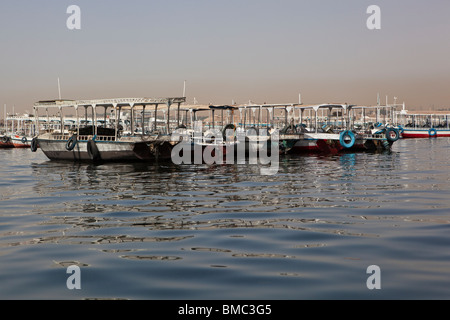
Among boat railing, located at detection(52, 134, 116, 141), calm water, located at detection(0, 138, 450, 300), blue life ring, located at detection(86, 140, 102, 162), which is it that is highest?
boat railing, located at detection(52, 134, 116, 141)

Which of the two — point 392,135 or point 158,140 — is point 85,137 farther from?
point 392,135

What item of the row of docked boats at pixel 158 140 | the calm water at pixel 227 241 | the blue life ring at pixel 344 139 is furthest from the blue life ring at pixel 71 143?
the blue life ring at pixel 344 139

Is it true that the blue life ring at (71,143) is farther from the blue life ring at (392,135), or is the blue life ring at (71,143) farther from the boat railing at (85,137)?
the blue life ring at (392,135)

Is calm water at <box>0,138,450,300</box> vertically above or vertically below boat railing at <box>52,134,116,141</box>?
below

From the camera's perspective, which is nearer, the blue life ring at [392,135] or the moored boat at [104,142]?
the moored boat at [104,142]

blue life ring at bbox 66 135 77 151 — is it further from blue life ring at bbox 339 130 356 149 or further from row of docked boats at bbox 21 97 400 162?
blue life ring at bbox 339 130 356 149

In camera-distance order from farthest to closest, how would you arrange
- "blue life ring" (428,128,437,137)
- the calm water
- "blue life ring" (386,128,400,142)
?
"blue life ring" (428,128,437,137) < "blue life ring" (386,128,400,142) < the calm water

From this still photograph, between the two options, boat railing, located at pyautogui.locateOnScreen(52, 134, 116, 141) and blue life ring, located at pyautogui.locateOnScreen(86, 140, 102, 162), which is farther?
boat railing, located at pyautogui.locateOnScreen(52, 134, 116, 141)

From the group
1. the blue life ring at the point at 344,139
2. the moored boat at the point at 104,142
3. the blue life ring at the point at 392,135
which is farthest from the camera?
the blue life ring at the point at 392,135

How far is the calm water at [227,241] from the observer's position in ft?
24.6

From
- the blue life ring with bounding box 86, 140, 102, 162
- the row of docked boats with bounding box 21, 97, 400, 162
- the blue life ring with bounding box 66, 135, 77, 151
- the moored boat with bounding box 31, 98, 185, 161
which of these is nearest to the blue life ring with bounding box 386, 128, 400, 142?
the row of docked boats with bounding box 21, 97, 400, 162

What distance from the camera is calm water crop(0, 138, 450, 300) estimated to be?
750 centimetres

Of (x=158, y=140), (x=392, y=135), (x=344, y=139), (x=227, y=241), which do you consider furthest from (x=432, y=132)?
(x=227, y=241)
